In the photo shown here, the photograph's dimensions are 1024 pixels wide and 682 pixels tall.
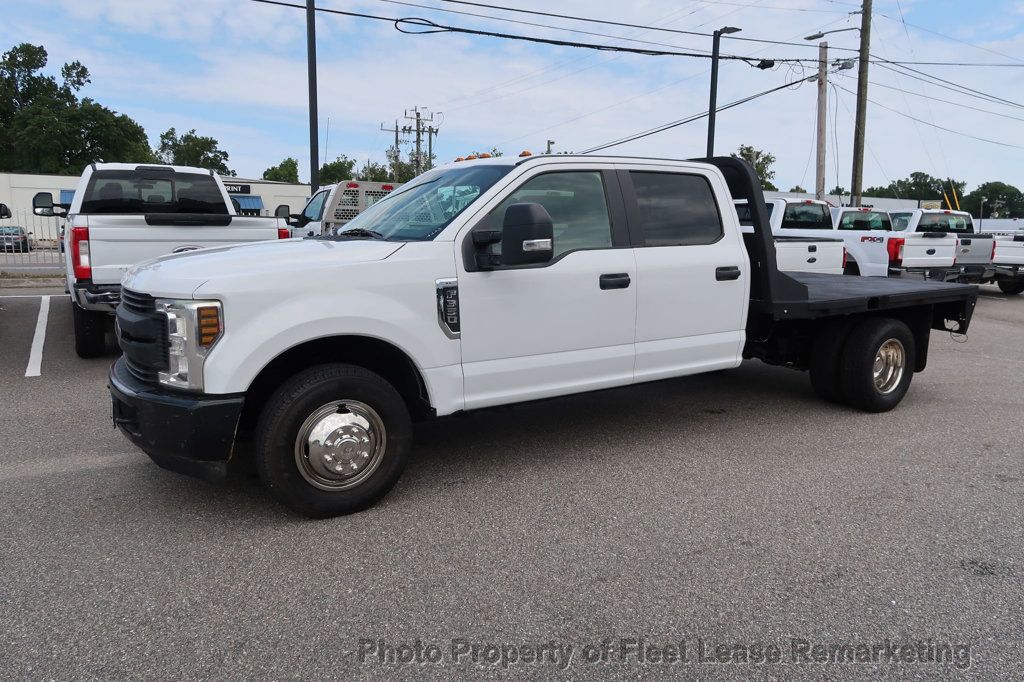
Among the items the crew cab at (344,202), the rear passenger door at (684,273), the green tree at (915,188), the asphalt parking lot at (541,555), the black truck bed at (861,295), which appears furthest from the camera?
the green tree at (915,188)

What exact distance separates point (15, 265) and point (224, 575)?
20732 mm

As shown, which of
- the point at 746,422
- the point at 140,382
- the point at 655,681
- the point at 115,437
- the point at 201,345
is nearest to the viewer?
the point at 655,681

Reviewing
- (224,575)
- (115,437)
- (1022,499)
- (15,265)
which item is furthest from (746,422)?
(15,265)

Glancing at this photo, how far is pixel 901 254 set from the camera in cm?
1325

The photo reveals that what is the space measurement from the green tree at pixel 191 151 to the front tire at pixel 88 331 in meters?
90.9

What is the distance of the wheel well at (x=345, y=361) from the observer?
12.9 ft

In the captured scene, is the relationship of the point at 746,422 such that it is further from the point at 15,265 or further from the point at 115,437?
the point at 15,265

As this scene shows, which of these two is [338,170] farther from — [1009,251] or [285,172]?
[1009,251]

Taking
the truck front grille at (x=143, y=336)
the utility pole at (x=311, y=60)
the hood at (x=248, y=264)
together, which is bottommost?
the truck front grille at (x=143, y=336)

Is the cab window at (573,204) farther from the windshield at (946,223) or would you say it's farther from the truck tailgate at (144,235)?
the windshield at (946,223)

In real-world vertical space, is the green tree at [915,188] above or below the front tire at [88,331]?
above

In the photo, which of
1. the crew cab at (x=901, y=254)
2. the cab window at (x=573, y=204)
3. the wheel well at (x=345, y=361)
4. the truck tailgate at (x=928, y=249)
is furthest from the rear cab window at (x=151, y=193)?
the truck tailgate at (x=928, y=249)

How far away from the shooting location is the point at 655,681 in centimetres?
259

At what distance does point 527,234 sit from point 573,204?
90 centimetres
